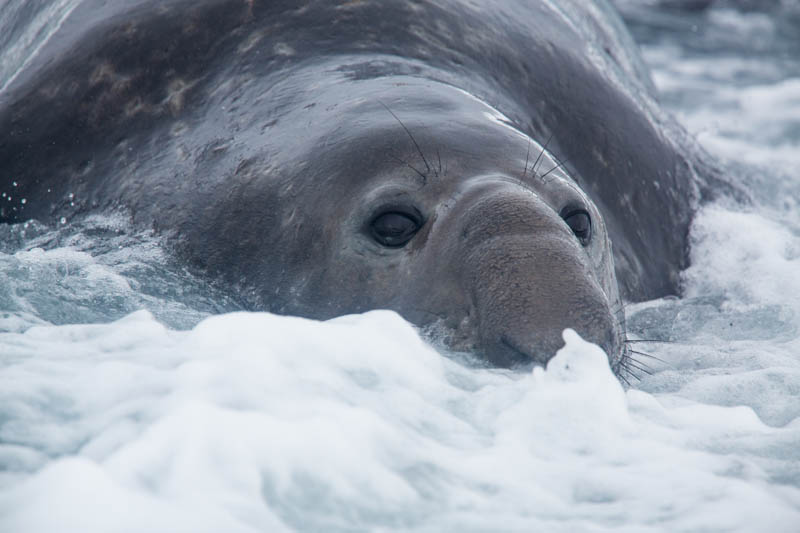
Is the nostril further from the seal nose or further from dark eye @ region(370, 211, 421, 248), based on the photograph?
dark eye @ region(370, 211, 421, 248)

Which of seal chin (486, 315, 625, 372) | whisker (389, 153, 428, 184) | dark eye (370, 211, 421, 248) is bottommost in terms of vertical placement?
seal chin (486, 315, 625, 372)

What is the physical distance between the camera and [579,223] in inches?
151

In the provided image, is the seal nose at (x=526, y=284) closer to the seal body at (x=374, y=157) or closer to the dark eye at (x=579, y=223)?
the seal body at (x=374, y=157)

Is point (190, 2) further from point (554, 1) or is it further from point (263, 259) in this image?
point (554, 1)

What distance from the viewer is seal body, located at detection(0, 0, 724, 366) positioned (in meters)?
3.43

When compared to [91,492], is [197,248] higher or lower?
lower

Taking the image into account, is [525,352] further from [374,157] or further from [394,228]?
[374,157]

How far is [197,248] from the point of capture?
423cm

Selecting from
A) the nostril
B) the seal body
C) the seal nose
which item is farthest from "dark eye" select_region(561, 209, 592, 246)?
the nostril

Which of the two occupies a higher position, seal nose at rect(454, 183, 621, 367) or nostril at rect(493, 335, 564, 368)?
seal nose at rect(454, 183, 621, 367)

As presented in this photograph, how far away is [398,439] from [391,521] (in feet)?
1.03

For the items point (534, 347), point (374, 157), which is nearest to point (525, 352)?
point (534, 347)

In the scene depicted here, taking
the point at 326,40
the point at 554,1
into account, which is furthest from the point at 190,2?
the point at 554,1

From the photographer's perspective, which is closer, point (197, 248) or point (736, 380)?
point (736, 380)
